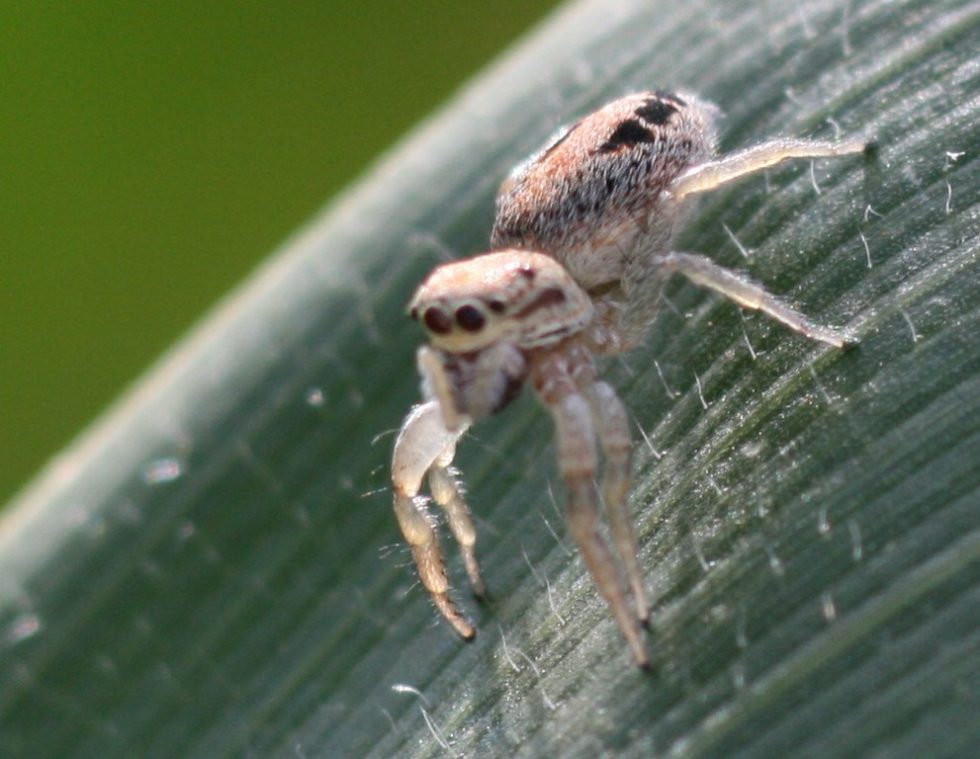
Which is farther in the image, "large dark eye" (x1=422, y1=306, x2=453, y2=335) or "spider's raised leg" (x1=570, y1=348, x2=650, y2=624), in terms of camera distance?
"large dark eye" (x1=422, y1=306, x2=453, y2=335)

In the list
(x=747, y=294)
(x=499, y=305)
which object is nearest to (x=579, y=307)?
(x=499, y=305)

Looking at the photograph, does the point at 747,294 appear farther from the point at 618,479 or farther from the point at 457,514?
the point at 457,514

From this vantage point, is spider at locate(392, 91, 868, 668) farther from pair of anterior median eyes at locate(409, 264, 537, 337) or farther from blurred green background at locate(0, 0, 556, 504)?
blurred green background at locate(0, 0, 556, 504)

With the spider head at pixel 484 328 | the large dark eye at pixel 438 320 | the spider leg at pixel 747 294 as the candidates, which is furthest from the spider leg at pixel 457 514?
the spider leg at pixel 747 294

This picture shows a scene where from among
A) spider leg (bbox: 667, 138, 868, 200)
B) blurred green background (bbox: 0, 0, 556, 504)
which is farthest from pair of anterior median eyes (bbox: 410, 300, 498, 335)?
blurred green background (bbox: 0, 0, 556, 504)

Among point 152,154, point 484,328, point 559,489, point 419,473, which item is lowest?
point 559,489

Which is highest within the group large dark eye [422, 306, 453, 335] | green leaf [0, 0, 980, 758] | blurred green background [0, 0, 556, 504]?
blurred green background [0, 0, 556, 504]
